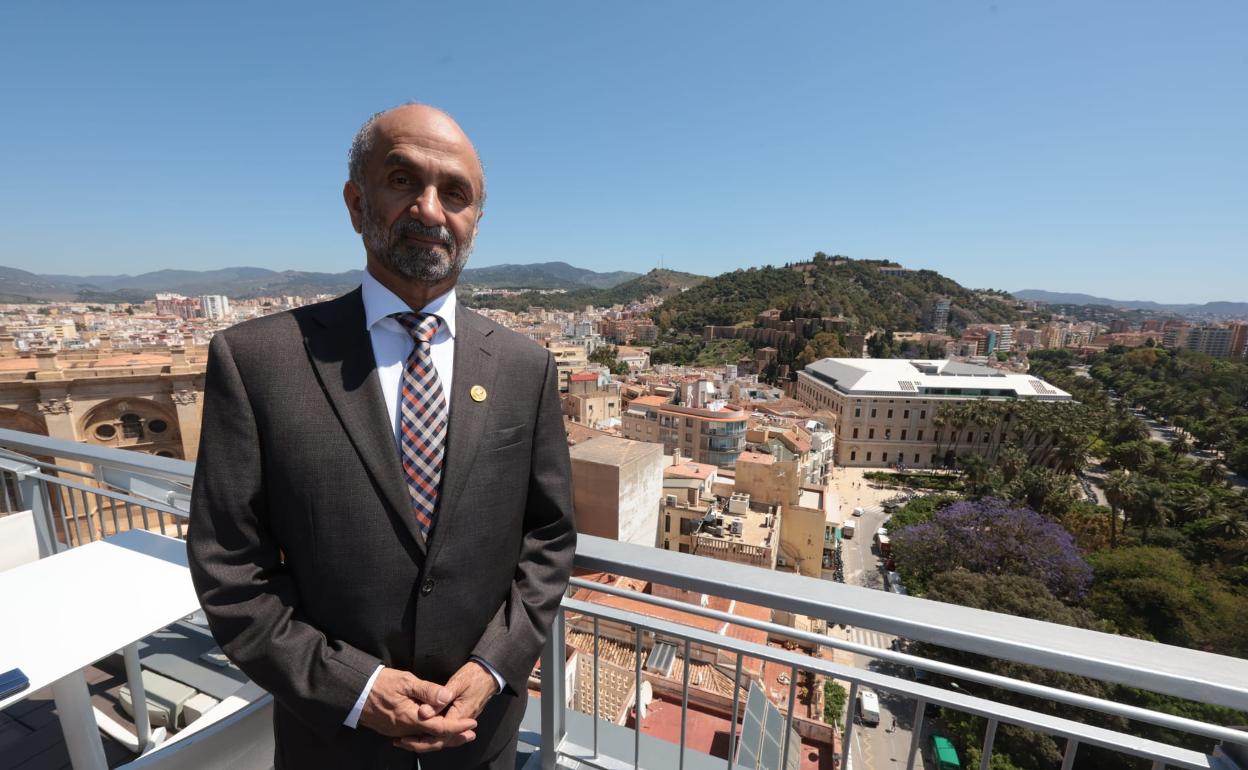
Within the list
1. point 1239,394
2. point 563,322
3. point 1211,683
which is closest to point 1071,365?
point 1239,394

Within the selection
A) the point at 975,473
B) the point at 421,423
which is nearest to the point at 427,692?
the point at 421,423

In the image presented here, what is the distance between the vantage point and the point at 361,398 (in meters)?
0.97

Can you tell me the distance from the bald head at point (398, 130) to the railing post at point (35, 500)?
2.59 metres

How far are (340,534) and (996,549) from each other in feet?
56.7

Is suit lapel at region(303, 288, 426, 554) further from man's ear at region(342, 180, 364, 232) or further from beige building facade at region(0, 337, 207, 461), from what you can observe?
beige building facade at region(0, 337, 207, 461)

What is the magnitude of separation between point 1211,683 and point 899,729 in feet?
42.6

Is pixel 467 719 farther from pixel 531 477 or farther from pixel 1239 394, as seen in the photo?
pixel 1239 394

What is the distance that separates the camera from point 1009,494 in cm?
1925

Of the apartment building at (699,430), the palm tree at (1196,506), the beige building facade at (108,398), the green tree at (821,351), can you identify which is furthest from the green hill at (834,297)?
the beige building facade at (108,398)

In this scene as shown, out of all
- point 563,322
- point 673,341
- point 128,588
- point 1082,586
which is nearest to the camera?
point 128,588

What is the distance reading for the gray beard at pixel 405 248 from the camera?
98cm

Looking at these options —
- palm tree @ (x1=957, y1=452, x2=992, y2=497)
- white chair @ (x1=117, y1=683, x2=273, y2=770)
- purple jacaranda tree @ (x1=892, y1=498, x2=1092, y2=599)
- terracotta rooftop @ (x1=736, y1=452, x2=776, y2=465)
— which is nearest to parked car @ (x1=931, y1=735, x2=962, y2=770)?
purple jacaranda tree @ (x1=892, y1=498, x2=1092, y2=599)

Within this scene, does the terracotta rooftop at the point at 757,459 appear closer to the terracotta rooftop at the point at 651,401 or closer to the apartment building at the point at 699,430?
the apartment building at the point at 699,430

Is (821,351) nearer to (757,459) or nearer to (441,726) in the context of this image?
(757,459)
